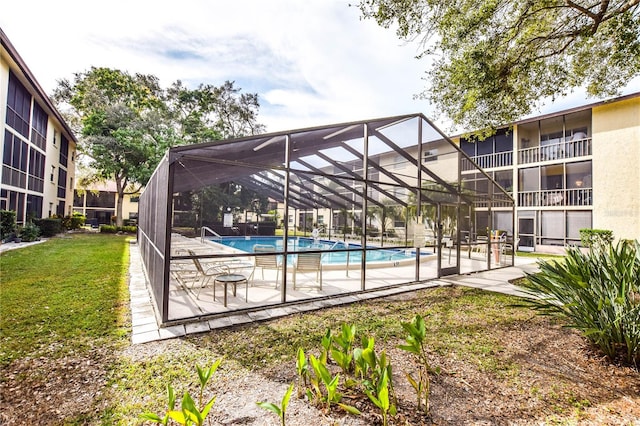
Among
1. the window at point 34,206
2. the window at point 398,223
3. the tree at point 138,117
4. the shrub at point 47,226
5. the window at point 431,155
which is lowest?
the shrub at point 47,226

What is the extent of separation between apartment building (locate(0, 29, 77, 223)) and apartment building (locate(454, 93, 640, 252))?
18.8 metres

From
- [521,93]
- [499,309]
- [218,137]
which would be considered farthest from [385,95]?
[218,137]

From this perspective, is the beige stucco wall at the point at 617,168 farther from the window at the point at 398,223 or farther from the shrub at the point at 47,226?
the shrub at the point at 47,226

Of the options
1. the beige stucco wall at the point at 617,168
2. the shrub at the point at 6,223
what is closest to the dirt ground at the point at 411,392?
the shrub at the point at 6,223

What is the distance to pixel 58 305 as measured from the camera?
204 inches

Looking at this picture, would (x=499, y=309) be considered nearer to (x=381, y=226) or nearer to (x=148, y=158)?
(x=381, y=226)

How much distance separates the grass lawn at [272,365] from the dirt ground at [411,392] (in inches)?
0.5

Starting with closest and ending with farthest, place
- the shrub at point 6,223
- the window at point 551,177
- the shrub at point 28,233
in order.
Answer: the shrub at point 6,223 < the shrub at point 28,233 < the window at point 551,177

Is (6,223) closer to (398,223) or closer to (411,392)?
(398,223)

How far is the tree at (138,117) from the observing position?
1938cm

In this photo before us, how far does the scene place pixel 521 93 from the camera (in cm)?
883

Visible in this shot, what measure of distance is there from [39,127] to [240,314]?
1963cm

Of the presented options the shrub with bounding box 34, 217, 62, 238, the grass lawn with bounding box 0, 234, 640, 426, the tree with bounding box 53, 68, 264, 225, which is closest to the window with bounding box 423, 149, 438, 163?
the grass lawn with bounding box 0, 234, 640, 426

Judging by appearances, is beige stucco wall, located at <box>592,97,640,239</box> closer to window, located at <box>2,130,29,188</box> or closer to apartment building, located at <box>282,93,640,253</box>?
apartment building, located at <box>282,93,640,253</box>
